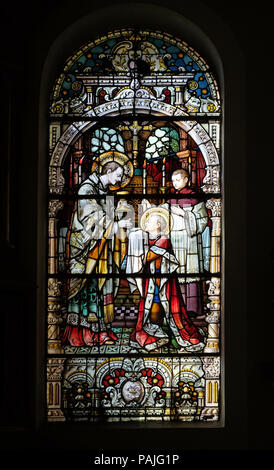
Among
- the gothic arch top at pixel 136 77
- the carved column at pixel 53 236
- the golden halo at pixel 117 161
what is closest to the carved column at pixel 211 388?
the carved column at pixel 53 236

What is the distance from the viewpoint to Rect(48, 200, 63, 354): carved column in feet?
21.8

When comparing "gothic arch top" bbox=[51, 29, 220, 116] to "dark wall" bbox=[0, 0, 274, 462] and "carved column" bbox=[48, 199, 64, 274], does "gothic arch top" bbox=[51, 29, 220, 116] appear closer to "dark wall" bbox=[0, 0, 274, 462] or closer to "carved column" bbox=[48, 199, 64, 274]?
"dark wall" bbox=[0, 0, 274, 462]

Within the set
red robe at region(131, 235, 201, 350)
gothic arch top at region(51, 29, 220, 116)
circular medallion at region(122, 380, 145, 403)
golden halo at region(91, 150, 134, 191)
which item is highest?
gothic arch top at region(51, 29, 220, 116)

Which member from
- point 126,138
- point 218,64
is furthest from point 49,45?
point 218,64

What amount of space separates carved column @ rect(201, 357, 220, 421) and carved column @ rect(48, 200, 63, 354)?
129 cm

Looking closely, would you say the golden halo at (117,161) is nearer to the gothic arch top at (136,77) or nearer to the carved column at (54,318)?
the gothic arch top at (136,77)

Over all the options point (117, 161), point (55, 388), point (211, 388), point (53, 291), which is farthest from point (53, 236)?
point (211, 388)

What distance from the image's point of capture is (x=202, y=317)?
6.64 meters

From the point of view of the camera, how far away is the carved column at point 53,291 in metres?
6.64

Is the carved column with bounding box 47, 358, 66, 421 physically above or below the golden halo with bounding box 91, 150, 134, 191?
below

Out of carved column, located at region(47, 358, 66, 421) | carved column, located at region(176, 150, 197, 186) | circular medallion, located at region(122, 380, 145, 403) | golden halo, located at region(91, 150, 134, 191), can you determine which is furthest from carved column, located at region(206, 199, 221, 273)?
carved column, located at region(47, 358, 66, 421)
